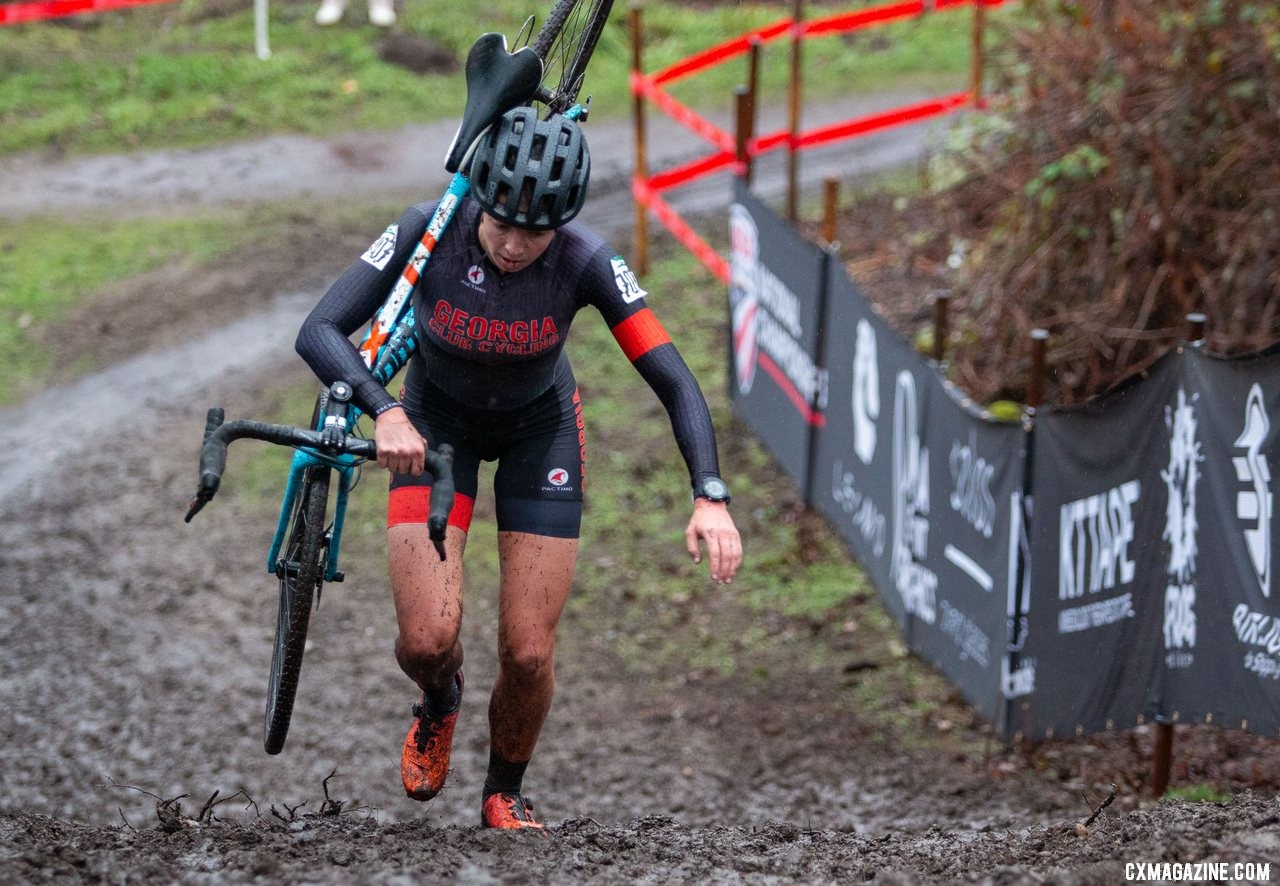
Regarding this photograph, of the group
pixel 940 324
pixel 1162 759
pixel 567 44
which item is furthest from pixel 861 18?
pixel 567 44

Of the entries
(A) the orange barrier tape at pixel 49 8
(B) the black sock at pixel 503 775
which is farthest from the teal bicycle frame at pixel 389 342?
(A) the orange barrier tape at pixel 49 8

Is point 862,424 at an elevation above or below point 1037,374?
above

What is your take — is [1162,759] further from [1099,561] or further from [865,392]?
[865,392]

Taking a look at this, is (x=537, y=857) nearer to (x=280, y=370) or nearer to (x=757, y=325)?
(x=757, y=325)

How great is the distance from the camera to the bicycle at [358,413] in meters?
4.80

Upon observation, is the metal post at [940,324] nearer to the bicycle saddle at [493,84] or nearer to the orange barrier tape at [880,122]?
the bicycle saddle at [493,84]

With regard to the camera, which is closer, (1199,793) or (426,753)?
(426,753)

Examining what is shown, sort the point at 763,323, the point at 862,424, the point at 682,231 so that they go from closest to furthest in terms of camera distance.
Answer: the point at 862,424
the point at 763,323
the point at 682,231

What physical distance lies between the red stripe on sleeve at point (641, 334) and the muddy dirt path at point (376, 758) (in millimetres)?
1844

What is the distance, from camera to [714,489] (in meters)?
4.95

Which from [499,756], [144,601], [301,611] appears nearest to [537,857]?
[499,756]

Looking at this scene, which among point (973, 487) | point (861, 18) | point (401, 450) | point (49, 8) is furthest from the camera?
point (49, 8)

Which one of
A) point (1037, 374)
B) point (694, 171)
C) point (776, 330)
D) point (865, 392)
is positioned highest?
point (694, 171)

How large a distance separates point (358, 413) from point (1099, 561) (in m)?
3.76
